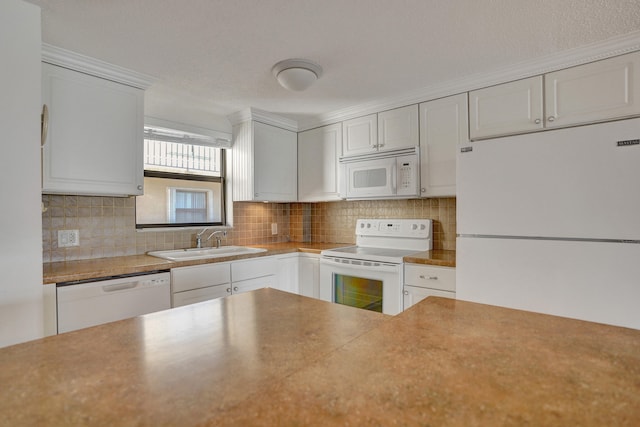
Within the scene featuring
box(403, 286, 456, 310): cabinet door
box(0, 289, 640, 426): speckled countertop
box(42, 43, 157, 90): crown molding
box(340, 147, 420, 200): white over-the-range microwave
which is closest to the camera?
box(0, 289, 640, 426): speckled countertop

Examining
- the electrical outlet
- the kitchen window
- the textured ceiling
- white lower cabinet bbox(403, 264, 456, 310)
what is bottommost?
white lower cabinet bbox(403, 264, 456, 310)

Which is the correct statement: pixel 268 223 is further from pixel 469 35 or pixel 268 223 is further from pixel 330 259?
pixel 469 35

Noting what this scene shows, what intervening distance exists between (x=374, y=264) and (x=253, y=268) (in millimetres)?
1029

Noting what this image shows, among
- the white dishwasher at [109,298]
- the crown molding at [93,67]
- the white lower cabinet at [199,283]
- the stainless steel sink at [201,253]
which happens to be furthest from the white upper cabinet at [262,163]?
the white dishwasher at [109,298]

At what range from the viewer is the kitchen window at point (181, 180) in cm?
277

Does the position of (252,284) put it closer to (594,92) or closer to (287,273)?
(287,273)

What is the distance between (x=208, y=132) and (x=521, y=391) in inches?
121

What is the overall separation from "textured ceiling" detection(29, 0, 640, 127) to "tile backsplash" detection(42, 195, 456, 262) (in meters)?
1.04

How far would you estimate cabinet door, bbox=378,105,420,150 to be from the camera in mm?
2678

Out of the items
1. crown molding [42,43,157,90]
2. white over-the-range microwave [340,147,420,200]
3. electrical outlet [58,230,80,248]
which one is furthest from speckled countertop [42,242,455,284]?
crown molding [42,43,157,90]

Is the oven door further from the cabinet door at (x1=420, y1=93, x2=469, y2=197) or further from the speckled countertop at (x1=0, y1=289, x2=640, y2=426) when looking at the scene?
the speckled countertop at (x1=0, y1=289, x2=640, y2=426)

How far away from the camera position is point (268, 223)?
3650 millimetres

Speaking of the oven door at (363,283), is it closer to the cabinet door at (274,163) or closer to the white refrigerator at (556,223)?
the white refrigerator at (556,223)

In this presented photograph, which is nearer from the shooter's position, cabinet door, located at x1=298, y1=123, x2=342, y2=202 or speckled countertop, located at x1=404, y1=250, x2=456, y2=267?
speckled countertop, located at x1=404, y1=250, x2=456, y2=267
